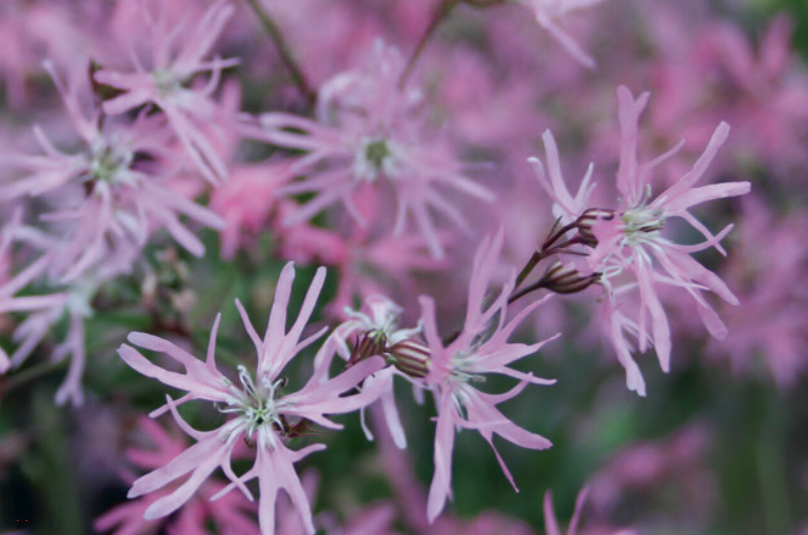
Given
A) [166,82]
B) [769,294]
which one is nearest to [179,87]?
[166,82]

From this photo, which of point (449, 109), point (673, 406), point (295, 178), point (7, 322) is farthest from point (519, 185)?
point (7, 322)

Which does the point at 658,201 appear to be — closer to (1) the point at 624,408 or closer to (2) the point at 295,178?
(2) the point at 295,178

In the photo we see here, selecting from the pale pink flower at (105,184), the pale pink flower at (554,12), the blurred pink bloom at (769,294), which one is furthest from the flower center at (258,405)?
the blurred pink bloom at (769,294)

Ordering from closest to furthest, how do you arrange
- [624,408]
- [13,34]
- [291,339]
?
1. [291,339]
2. [13,34]
3. [624,408]

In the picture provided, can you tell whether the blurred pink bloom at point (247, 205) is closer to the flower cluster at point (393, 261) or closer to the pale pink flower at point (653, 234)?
the flower cluster at point (393, 261)

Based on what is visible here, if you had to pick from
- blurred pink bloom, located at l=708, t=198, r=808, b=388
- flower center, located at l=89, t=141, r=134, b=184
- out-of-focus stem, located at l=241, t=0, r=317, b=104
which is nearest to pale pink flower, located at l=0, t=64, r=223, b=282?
flower center, located at l=89, t=141, r=134, b=184

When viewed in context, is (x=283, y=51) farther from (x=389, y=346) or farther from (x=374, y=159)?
(x=389, y=346)

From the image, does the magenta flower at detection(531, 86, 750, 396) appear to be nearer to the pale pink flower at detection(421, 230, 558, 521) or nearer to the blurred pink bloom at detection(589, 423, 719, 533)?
the pale pink flower at detection(421, 230, 558, 521)
